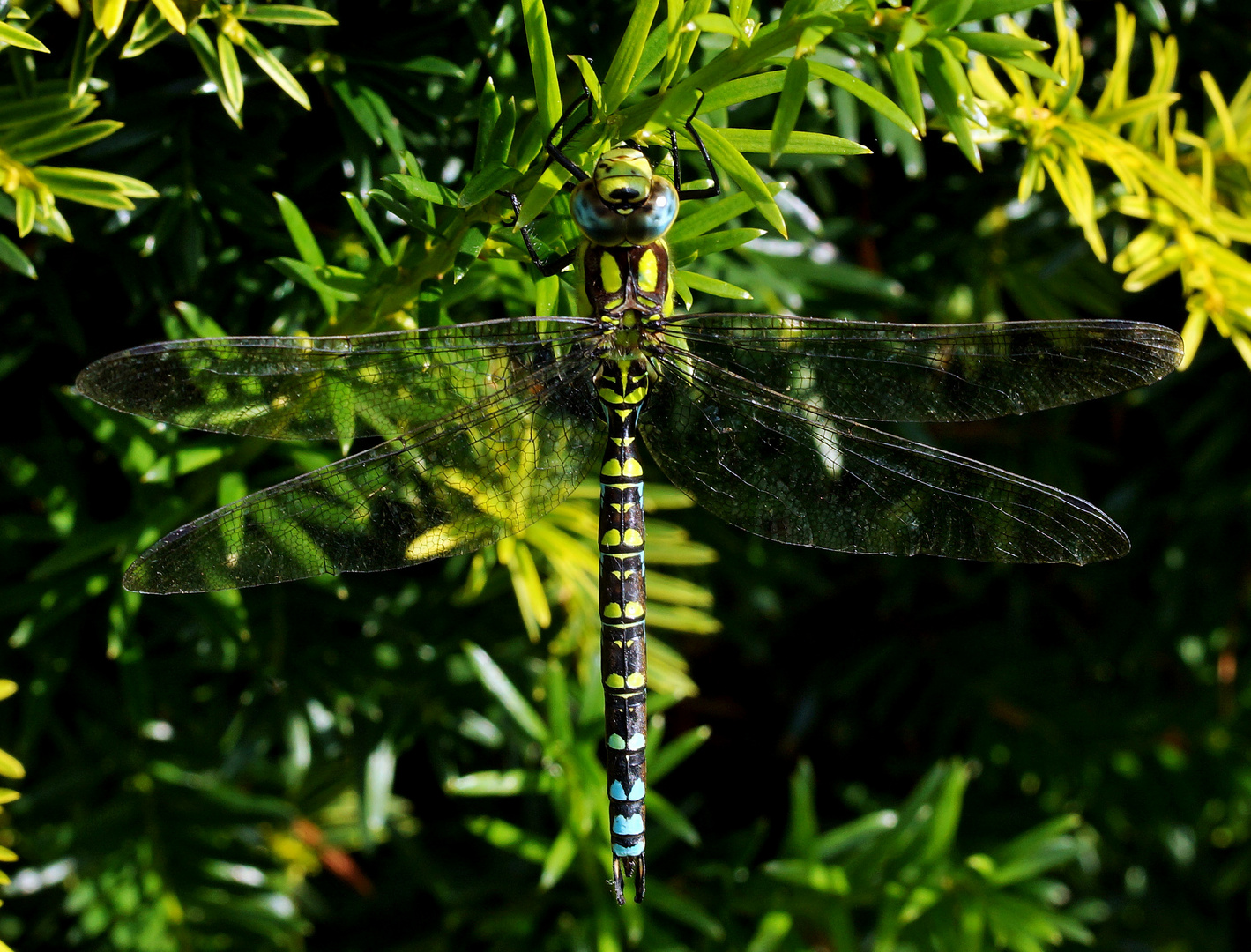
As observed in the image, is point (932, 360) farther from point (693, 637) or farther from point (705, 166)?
point (693, 637)

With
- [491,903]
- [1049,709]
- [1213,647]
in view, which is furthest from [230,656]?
[1213,647]

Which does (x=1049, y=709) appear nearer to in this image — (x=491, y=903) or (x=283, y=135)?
(x=491, y=903)

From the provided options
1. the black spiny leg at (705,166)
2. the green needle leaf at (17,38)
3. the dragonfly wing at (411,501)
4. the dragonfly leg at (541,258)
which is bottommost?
the dragonfly wing at (411,501)

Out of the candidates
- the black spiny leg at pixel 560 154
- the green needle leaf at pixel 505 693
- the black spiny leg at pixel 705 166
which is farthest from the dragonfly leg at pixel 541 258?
the green needle leaf at pixel 505 693

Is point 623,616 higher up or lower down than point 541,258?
lower down

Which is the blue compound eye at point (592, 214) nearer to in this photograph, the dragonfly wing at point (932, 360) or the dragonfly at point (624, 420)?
the dragonfly at point (624, 420)

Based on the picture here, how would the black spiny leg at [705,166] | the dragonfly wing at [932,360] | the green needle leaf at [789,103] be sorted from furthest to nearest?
the dragonfly wing at [932,360] → the black spiny leg at [705,166] → the green needle leaf at [789,103]

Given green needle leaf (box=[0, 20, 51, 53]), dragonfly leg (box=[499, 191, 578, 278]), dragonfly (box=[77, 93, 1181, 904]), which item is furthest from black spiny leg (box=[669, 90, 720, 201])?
green needle leaf (box=[0, 20, 51, 53])

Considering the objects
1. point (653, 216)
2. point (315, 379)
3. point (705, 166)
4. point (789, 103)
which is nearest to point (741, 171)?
point (789, 103)

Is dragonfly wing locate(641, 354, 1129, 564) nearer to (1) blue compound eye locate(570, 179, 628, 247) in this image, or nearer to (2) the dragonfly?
(2) the dragonfly
